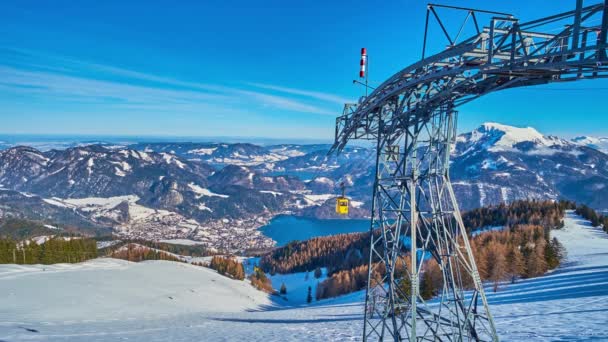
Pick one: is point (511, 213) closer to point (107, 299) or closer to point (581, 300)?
point (581, 300)

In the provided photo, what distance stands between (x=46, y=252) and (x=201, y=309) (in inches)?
1967

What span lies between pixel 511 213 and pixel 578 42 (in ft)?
370

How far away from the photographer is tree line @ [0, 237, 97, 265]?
2911 inches

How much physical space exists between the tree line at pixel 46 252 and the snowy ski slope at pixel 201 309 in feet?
45.1

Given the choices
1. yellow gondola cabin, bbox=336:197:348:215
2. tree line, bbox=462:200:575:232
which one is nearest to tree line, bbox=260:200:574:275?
tree line, bbox=462:200:575:232

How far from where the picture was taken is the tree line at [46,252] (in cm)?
7394

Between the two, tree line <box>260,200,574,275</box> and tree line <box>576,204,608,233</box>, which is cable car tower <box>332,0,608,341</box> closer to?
tree line <box>260,200,574,275</box>

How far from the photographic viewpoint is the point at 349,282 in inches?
3142

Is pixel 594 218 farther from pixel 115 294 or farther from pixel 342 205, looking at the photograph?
pixel 342 205

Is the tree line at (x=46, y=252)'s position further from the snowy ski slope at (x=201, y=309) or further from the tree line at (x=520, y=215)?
the tree line at (x=520, y=215)

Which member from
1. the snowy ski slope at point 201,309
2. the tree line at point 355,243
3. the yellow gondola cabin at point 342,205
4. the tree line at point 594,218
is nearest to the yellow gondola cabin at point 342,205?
the yellow gondola cabin at point 342,205

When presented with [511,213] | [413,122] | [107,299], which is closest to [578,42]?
[413,122]

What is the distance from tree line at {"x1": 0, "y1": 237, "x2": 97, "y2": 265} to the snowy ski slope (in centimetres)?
1375

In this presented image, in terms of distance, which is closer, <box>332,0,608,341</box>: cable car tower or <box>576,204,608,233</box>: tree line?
<box>332,0,608,341</box>: cable car tower
